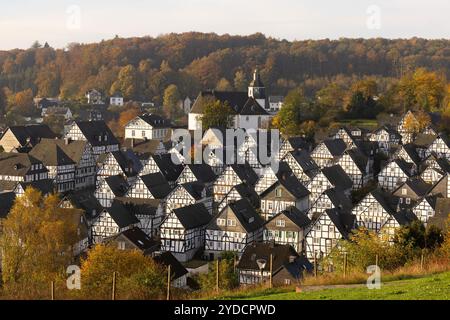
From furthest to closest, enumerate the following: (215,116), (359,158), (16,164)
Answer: (215,116) < (359,158) < (16,164)

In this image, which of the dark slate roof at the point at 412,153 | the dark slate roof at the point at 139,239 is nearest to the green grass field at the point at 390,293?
the dark slate roof at the point at 139,239

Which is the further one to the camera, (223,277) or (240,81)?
(240,81)

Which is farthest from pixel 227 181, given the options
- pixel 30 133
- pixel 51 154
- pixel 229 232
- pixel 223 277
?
pixel 30 133

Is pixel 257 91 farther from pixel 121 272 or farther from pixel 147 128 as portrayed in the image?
pixel 121 272

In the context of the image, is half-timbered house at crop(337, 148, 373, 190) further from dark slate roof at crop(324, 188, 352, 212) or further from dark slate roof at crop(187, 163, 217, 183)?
dark slate roof at crop(324, 188, 352, 212)

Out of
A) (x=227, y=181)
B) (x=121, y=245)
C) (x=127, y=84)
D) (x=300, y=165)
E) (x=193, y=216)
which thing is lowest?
(x=121, y=245)

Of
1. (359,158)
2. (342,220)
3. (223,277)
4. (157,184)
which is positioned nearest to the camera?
(223,277)

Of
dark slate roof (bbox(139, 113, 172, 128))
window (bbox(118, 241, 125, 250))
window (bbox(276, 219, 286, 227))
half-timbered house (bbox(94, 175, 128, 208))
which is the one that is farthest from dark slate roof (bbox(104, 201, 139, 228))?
dark slate roof (bbox(139, 113, 172, 128))
